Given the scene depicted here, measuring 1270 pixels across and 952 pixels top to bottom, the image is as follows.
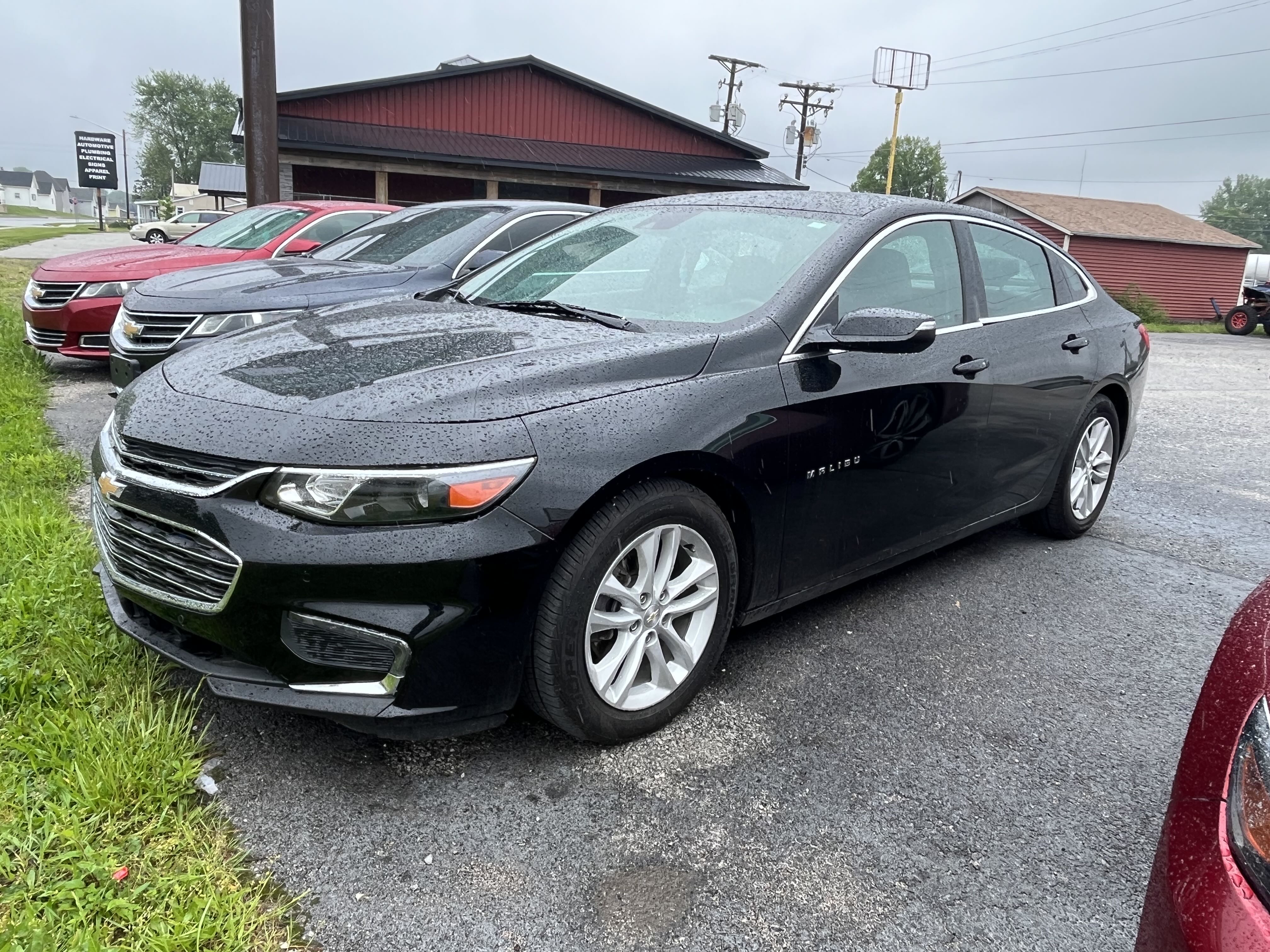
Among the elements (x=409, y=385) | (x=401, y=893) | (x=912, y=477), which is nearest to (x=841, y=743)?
(x=912, y=477)

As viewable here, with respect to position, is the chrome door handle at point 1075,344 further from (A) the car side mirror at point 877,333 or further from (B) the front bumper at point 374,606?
(B) the front bumper at point 374,606

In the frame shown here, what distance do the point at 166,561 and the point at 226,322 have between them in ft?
11.2

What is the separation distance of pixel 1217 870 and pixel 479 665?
59.5 inches

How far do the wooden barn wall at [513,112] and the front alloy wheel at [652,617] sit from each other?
63.3ft

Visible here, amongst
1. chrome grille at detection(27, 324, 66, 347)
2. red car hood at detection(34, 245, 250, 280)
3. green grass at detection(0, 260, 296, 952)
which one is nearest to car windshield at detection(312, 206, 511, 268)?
red car hood at detection(34, 245, 250, 280)

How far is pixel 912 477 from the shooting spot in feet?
10.8

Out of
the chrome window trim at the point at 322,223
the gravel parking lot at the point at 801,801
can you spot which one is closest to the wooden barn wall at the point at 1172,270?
the chrome window trim at the point at 322,223

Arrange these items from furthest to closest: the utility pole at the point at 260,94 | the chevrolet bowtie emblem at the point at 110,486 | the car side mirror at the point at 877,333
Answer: the utility pole at the point at 260,94 → the car side mirror at the point at 877,333 → the chevrolet bowtie emblem at the point at 110,486

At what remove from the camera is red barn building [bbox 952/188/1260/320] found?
32844 millimetres

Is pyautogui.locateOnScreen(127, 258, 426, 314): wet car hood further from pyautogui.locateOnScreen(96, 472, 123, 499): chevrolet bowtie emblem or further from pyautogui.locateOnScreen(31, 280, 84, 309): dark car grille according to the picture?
pyautogui.locateOnScreen(96, 472, 123, 499): chevrolet bowtie emblem

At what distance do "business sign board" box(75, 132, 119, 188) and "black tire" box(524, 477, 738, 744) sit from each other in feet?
178

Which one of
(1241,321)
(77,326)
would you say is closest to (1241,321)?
(1241,321)

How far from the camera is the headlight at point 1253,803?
1.27 meters

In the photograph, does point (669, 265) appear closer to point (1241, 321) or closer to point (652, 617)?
point (652, 617)
